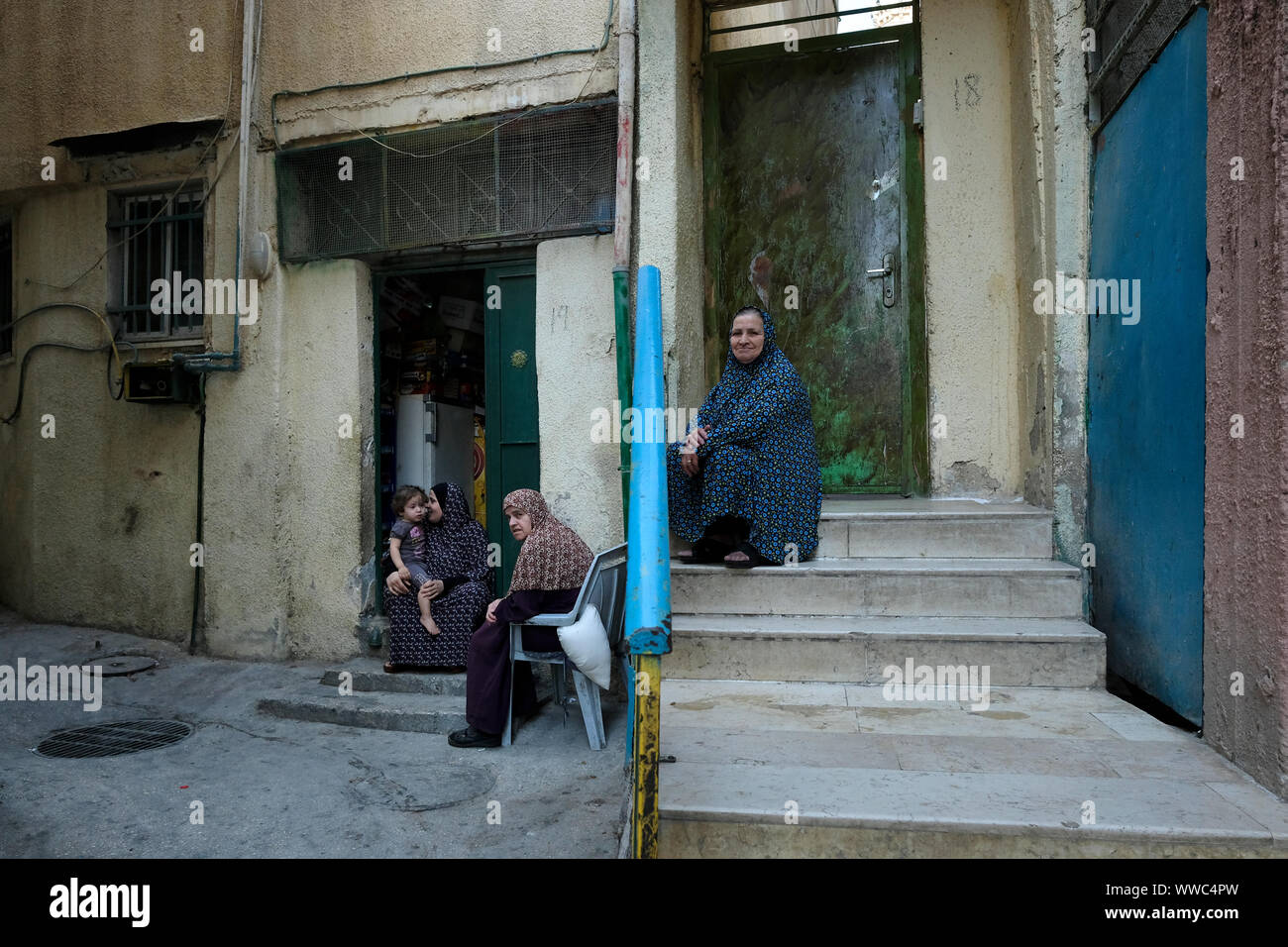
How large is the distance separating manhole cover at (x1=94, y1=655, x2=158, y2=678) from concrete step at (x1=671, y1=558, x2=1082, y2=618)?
3589mm

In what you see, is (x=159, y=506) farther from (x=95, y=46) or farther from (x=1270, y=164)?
(x=1270, y=164)

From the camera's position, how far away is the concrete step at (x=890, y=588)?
340 cm

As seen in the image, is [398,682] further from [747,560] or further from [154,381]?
[154,381]

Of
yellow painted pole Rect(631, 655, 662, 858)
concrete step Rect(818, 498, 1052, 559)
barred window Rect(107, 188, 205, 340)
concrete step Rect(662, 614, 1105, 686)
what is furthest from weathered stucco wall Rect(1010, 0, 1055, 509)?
barred window Rect(107, 188, 205, 340)

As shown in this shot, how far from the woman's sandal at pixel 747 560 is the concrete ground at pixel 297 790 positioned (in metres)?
0.97

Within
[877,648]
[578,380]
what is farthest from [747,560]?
[578,380]

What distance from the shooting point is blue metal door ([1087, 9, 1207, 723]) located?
2680 millimetres

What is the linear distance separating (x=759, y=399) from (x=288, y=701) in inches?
115

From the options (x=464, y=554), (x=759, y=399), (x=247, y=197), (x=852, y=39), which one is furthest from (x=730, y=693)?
(x=247, y=197)

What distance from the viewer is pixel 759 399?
3896 millimetres

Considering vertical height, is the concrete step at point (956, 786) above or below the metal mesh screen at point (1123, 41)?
below

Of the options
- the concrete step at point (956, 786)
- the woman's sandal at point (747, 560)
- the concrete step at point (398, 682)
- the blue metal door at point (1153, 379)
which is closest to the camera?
the concrete step at point (956, 786)

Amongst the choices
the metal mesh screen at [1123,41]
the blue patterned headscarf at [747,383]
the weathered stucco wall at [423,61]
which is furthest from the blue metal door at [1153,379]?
the weathered stucco wall at [423,61]

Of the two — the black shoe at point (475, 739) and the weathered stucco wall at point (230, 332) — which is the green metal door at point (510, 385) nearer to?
the weathered stucco wall at point (230, 332)
